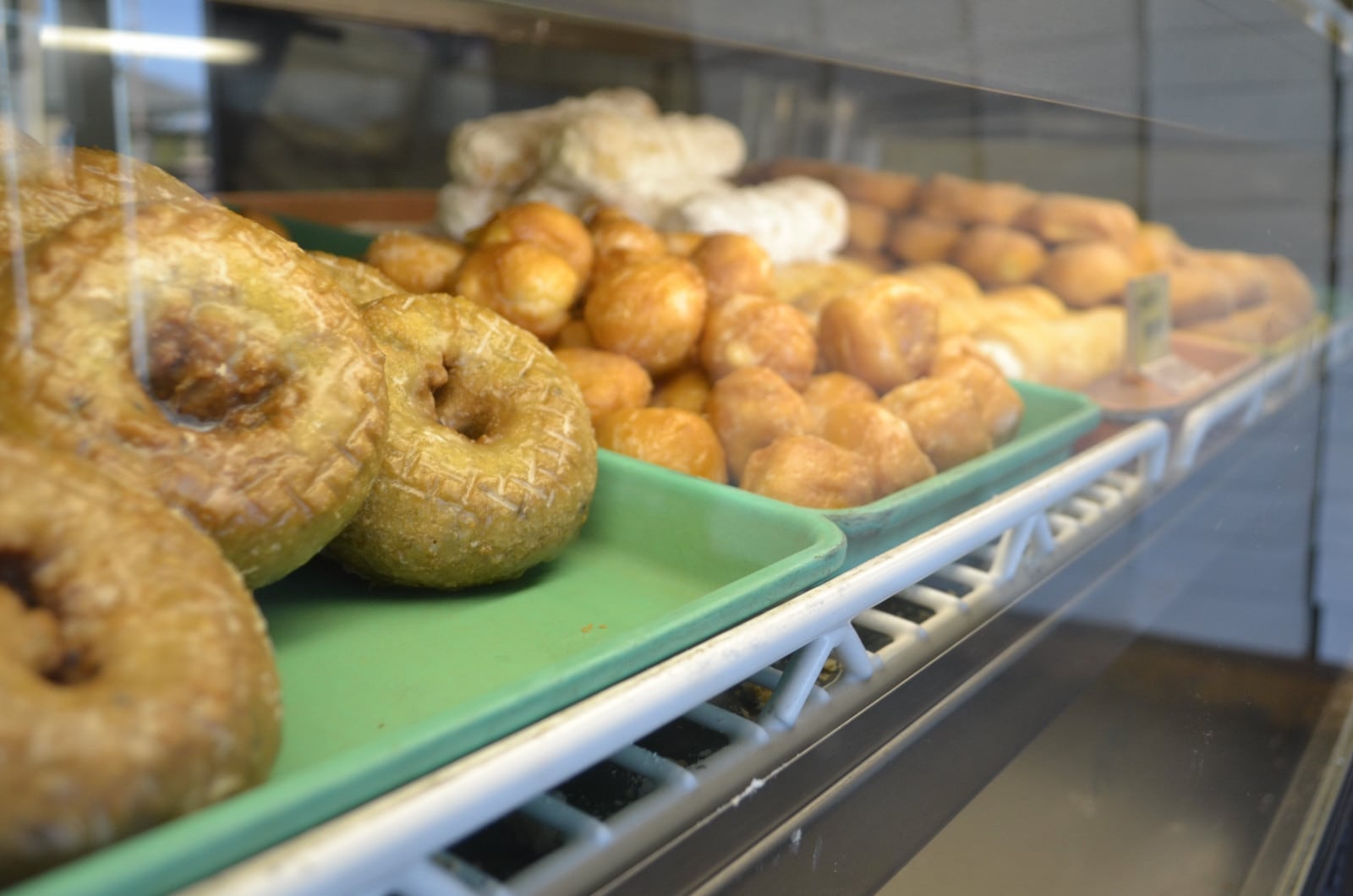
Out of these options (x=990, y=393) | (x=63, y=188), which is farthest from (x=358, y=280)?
(x=990, y=393)

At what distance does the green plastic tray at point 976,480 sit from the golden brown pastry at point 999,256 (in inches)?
29.7

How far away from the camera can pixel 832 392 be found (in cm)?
145

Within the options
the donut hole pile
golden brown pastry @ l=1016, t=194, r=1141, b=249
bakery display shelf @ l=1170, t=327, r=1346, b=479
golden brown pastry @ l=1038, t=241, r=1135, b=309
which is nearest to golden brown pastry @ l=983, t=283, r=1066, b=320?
golden brown pastry @ l=1038, t=241, r=1135, b=309

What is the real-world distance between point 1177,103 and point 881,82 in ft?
1.62

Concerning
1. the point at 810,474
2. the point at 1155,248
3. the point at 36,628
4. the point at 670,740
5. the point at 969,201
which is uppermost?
the point at 969,201

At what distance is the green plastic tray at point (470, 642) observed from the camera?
522 millimetres

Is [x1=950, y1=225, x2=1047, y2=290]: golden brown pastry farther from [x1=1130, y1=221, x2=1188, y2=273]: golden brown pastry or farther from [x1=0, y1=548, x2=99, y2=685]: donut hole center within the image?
[x1=0, y1=548, x2=99, y2=685]: donut hole center

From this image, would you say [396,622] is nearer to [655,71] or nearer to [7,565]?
[7,565]

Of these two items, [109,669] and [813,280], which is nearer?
[109,669]

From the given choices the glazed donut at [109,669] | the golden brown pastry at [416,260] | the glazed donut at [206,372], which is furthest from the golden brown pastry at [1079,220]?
the glazed donut at [109,669]

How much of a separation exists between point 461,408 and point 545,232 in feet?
1.65

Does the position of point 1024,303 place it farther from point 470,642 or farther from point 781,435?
point 470,642

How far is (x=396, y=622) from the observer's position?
907 millimetres

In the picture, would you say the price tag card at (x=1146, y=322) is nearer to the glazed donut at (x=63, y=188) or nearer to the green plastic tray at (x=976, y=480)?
the green plastic tray at (x=976, y=480)
